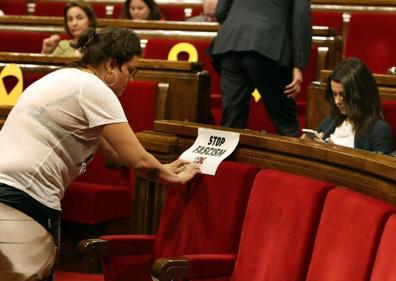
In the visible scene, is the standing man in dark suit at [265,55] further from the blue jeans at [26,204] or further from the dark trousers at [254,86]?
the blue jeans at [26,204]

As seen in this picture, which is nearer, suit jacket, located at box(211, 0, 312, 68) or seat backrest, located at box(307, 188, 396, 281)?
seat backrest, located at box(307, 188, 396, 281)

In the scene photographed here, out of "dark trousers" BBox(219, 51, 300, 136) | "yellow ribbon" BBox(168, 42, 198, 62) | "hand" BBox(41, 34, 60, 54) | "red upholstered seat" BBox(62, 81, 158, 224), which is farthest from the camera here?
"hand" BBox(41, 34, 60, 54)

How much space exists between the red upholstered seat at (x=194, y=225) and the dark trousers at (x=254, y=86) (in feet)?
2.52

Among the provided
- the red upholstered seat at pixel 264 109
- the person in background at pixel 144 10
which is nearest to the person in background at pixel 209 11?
the person in background at pixel 144 10

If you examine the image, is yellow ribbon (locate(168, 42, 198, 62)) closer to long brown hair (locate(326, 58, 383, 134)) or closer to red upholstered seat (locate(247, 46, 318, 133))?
red upholstered seat (locate(247, 46, 318, 133))

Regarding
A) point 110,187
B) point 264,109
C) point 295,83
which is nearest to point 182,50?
point 264,109

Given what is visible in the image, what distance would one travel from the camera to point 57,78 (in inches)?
62.9

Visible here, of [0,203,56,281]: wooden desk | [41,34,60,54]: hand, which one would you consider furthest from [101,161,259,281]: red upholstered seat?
[41,34,60,54]: hand

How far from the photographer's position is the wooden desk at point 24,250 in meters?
1.13

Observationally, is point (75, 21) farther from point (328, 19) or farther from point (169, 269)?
point (169, 269)

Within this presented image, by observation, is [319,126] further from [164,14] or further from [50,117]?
[164,14]

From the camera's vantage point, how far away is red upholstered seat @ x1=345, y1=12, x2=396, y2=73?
3234 mm

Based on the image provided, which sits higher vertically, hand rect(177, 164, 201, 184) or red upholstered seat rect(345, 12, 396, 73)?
red upholstered seat rect(345, 12, 396, 73)

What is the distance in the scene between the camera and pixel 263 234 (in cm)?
150
